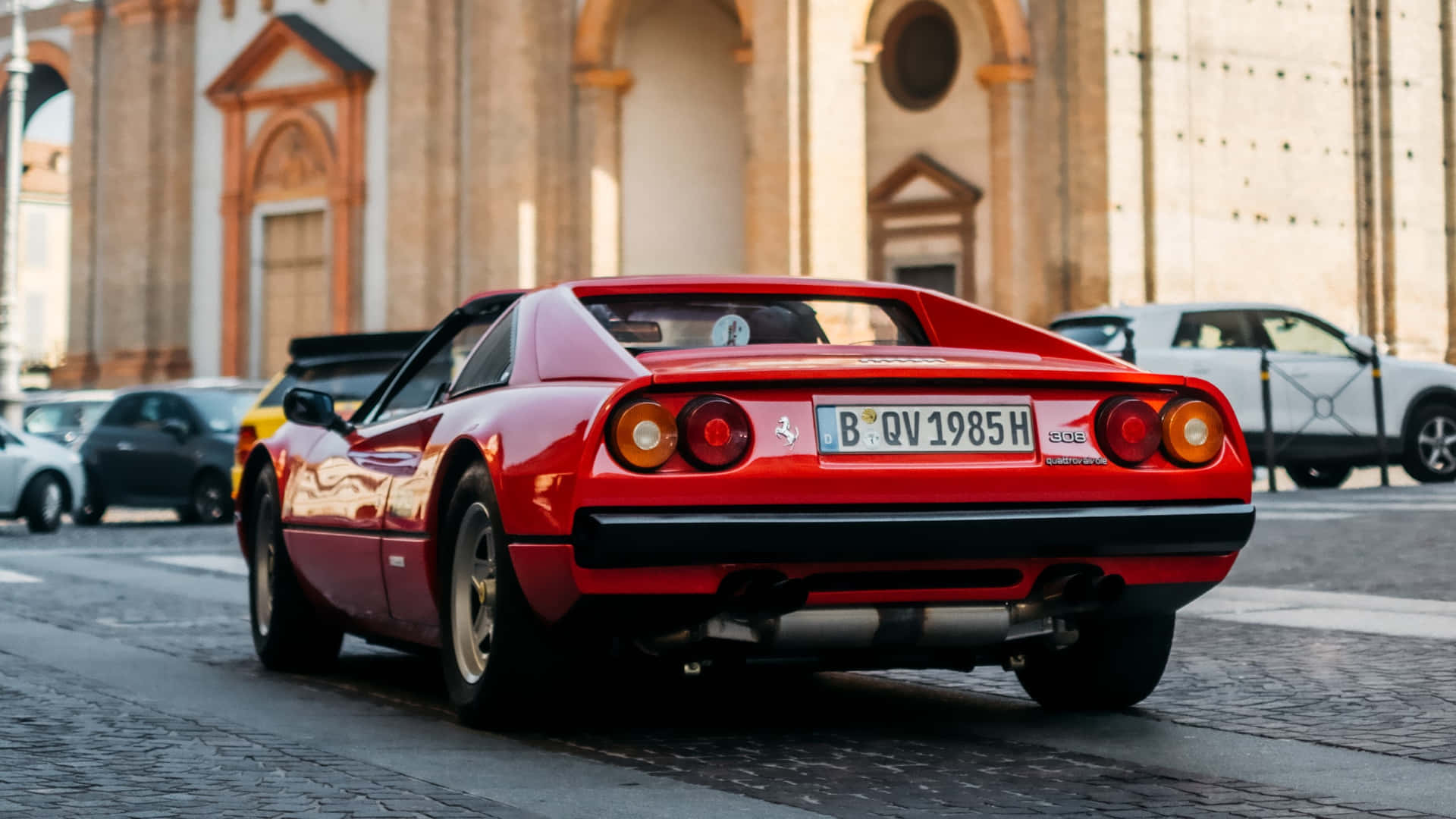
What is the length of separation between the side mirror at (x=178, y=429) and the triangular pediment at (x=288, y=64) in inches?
582

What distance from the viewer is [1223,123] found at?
3269 cm

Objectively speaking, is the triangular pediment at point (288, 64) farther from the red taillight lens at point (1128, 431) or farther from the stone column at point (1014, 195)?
the red taillight lens at point (1128, 431)

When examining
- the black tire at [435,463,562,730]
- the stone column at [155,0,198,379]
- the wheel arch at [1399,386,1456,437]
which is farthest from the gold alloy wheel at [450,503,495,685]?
the stone column at [155,0,198,379]

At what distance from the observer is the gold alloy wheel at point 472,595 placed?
5930 mm

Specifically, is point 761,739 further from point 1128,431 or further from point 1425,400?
point 1425,400

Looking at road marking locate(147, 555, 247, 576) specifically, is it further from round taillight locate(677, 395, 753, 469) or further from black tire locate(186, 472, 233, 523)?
round taillight locate(677, 395, 753, 469)

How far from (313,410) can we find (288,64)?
31816 millimetres

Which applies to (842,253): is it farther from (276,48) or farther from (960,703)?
(960,703)

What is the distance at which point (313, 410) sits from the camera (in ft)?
24.1

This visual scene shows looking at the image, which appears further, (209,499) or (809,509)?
(209,499)

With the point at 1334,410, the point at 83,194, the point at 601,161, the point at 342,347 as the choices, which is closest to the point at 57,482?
the point at 342,347

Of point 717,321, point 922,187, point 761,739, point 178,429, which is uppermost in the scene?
point 922,187

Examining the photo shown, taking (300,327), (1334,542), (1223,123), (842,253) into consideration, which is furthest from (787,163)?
(1334,542)

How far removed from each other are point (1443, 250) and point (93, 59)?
24.9 m
